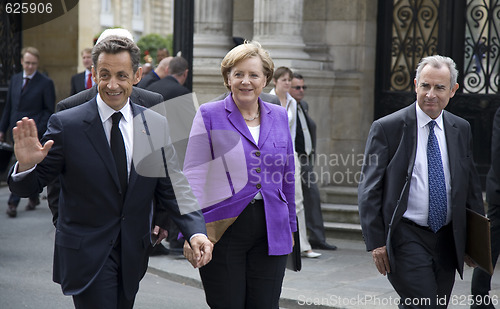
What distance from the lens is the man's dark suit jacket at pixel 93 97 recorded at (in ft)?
18.9

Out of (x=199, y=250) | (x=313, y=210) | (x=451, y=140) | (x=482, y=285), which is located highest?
(x=451, y=140)

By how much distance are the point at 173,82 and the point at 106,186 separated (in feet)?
17.2

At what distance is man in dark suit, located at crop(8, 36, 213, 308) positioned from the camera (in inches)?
157

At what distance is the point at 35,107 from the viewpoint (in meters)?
12.2

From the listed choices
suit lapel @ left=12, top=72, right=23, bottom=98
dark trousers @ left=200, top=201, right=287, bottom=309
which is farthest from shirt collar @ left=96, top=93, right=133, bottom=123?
suit lapel @ left=12, top=72, right=23, bottom=98

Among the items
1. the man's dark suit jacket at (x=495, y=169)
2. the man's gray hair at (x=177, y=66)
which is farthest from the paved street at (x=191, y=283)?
the man's gray hair at (x=177, y=66)

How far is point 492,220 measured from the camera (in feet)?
22.2

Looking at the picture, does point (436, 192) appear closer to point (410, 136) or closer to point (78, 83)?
point (410, 136)

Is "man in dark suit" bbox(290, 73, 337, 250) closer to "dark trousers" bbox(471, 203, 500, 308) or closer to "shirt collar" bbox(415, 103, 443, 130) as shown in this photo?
"dark trousers" bbox(471, 203, 500, 308)

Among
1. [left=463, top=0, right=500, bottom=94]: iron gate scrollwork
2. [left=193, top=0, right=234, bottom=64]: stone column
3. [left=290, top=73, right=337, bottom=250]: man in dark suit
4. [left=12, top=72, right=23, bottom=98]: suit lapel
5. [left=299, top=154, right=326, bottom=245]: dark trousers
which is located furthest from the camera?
[left=12, top=72, right=23, bottom=98]: suit lapel

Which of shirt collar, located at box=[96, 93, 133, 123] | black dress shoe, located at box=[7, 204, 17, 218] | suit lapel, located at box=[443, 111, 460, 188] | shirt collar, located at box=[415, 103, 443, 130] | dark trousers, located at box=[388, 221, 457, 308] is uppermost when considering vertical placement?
shirt collar, located at box=[96, 93, 133, 123]

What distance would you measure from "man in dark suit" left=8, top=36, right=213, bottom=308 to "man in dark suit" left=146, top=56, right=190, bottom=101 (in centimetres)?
489

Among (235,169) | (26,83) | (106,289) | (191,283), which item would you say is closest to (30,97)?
(26,83)

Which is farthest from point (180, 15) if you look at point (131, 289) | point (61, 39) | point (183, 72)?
point (61, 39)
